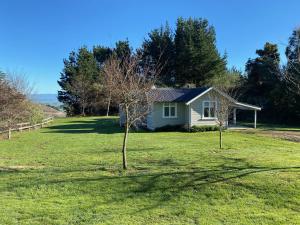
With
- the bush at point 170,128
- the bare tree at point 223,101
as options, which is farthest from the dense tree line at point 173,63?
the bush at point 170,128

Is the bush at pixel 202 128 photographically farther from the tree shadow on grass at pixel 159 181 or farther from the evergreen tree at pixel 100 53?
the evergreen tree at pixel 100 53

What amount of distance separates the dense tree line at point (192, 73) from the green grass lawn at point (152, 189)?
2455 cm

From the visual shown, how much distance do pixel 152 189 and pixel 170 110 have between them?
63.2ft

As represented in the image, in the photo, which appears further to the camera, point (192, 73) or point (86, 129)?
point (192, 73)

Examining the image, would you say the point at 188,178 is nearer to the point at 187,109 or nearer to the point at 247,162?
the point at 247,162

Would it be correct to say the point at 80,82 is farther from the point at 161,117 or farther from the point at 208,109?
the point at 208,109

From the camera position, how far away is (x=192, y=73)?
46344 millimetres

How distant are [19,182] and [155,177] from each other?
12.1ft

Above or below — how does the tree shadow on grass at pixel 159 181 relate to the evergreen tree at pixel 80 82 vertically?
below

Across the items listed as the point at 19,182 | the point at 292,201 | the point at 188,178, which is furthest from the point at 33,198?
the point at 292,201

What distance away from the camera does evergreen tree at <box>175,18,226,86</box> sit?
4522 centimetres

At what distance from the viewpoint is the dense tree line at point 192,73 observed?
3888cm

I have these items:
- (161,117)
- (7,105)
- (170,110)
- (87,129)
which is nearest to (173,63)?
(170,110)

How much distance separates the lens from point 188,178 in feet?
31.4
